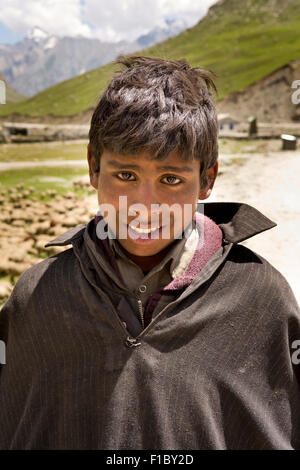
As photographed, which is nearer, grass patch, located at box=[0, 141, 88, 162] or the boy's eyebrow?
the boy's eyebrow

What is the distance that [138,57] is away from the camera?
5.24 feet

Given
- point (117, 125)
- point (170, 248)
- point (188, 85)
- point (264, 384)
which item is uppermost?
point (188, 85)

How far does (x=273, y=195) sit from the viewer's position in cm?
823

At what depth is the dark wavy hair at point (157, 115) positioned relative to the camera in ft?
4.42

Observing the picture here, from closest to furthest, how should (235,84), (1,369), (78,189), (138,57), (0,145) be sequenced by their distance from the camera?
(138,57), (1,369), (78,189), (0,145), (235,84)

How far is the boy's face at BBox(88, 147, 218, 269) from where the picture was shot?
4.45ft

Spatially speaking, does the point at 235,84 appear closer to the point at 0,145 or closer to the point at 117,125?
the point at 0,145

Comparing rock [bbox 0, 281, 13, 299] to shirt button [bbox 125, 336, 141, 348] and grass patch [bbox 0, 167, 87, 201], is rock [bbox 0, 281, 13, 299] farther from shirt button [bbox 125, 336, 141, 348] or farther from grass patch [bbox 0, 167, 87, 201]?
grass patch [bbox 0, 167, 87, 201]

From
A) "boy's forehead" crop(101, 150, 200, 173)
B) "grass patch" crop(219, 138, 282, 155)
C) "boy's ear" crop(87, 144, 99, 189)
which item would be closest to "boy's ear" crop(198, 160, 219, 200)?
"boy's forehead" crop(101, 150, 200, 173)

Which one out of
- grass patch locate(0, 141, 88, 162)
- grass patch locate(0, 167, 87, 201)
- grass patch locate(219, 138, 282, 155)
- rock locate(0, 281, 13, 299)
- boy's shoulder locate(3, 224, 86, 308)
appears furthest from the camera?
grass patch locate(219, 138, 282, 155)

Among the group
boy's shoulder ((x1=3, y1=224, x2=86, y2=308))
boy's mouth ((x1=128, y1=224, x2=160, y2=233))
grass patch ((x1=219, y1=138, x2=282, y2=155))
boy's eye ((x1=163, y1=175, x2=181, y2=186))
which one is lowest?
grass patch ((x1=219, y1=138, x2=282, y2=155))

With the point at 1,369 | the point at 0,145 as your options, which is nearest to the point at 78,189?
the point at 1,369

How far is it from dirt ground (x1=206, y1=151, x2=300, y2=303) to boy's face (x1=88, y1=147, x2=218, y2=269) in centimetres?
292

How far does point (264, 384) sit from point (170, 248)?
1.82ft
